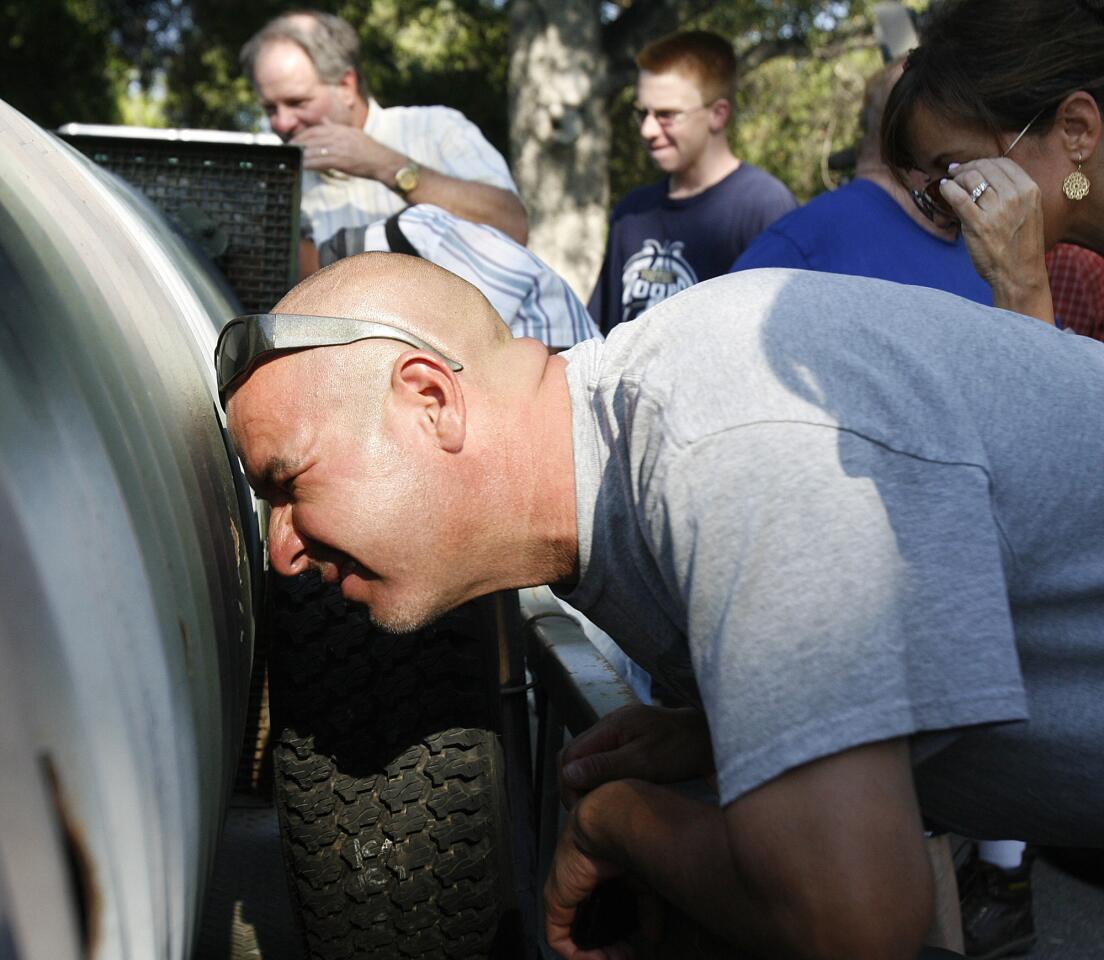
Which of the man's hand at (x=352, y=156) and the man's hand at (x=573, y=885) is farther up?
the man's hand at (x=352, y=156)

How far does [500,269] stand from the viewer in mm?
3221

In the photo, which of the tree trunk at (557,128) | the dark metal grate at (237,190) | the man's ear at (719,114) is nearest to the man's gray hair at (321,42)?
the man's ear at (719,114)

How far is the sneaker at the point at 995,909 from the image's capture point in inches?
127

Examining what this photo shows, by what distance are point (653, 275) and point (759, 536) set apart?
3587 mm

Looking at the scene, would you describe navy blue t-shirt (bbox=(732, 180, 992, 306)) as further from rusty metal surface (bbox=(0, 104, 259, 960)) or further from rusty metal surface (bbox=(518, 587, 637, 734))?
rusty metal surface (bbox=(0, 104, 259, 960))

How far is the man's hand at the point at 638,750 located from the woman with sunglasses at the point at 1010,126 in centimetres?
118

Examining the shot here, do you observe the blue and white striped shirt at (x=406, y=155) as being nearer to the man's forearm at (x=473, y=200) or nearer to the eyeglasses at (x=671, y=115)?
the man's forearm at (x=473, y=200)

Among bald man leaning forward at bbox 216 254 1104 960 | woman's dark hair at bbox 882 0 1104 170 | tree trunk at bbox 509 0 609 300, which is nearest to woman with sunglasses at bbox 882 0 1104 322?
woman's dark hair at bbox 882 0 1104 170

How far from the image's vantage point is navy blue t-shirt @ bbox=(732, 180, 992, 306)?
10.7 ft

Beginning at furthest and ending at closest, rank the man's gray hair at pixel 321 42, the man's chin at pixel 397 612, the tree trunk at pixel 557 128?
the tree trunk at pixel 557 128 → the man's gray hair at pixel 321 42 → the man's chin at pixel 397 612

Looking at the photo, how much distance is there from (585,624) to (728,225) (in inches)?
90.8

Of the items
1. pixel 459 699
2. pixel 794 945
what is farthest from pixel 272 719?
pixel 794 945

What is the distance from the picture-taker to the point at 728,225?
477 cm

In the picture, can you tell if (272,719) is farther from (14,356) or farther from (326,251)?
(326,251)
